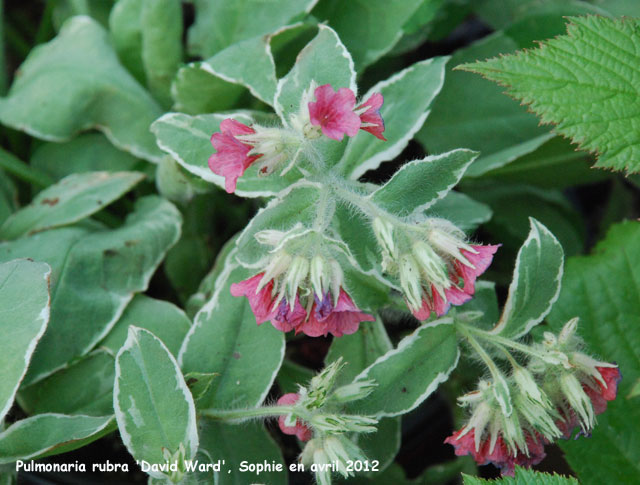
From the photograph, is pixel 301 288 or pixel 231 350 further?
pixel 231 350

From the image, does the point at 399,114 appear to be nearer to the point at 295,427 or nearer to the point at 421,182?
the point at 421,182

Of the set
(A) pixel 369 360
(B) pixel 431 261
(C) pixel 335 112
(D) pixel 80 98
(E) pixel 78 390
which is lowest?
(E) pixel 78 390

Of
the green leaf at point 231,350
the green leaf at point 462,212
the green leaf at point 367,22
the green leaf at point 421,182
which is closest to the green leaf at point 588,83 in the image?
the green leaf at point 421,182

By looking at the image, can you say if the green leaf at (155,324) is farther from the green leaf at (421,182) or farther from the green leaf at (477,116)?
the green leaf at (477,116)

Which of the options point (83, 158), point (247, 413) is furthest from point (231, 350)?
point (83, 158)

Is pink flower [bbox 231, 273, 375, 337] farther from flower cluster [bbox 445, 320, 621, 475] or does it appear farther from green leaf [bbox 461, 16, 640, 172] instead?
green leaf [bbox 461, 16, 640, 172]

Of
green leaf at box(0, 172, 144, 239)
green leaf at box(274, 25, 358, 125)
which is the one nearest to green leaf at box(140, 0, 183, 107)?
green leaf at box(0, 172, 144, 239)

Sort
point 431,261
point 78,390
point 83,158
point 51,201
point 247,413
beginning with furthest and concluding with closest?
point 83,158 → point 51,201 → point 78,390 → point 247,413 → point 431,261
